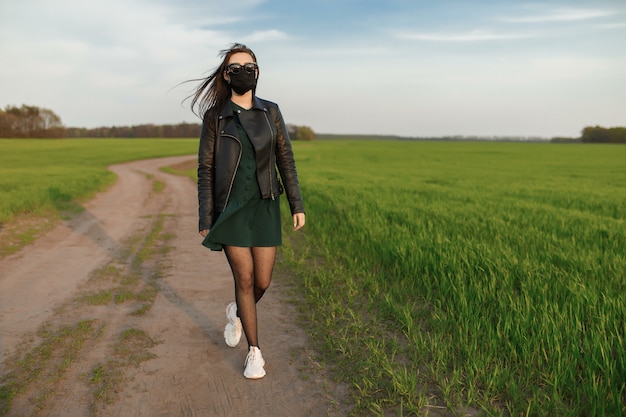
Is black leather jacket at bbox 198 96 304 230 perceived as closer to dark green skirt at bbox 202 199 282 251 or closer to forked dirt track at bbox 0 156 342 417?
dark green skirt at bbox 202 199 282 251

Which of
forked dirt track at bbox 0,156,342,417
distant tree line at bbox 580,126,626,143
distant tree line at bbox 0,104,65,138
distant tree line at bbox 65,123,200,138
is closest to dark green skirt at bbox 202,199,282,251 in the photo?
forked dirt track at bbox 0,156,342,417

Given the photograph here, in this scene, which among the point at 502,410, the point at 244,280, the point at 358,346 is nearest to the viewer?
the point at 502,410

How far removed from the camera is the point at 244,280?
3510 millimetres

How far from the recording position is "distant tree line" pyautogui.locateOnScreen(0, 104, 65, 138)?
265 feet

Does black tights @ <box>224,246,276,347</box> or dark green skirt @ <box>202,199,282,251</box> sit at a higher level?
dark green skirt @ <box>202,199,282,251</box>

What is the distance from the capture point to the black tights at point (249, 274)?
3477 millimetres

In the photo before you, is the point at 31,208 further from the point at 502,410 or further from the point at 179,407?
the point at 502,410

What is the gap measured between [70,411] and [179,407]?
0.65 m

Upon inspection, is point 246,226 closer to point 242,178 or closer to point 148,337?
point 242,178

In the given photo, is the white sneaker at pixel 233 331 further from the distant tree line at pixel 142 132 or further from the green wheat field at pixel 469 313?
the distant tree line at pixel 142 132

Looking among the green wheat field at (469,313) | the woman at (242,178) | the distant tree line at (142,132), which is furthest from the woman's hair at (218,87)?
the distant tree line at (142,132)

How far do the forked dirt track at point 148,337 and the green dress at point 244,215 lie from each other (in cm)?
99

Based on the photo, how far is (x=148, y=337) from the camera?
4.05m

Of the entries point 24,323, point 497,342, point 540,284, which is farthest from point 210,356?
point 540,284
